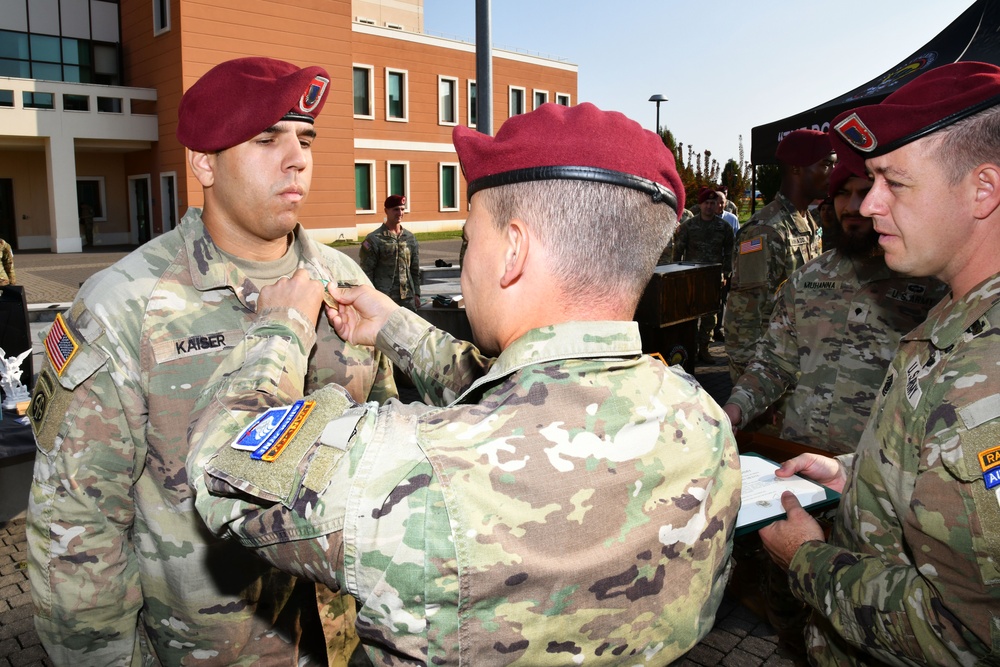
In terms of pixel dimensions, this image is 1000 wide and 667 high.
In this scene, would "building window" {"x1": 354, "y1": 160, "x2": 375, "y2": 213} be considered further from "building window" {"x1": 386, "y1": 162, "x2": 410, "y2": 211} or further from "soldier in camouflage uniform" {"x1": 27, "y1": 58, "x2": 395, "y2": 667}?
"soldier in camouflage uniform" {"x1": 27, "y1": 58, "x2": 395, "y2": 667}

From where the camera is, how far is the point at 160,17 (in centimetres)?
2397

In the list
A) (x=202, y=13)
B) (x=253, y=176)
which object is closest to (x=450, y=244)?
(x=202, y=13)

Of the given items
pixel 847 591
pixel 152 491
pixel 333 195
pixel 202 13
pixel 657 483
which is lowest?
pixel 847 591

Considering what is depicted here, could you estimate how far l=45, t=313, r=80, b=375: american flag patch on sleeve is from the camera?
5.96 feet

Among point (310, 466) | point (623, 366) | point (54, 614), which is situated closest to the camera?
point (310, 466)

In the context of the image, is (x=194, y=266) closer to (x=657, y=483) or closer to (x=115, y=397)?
(x=115, y=397)

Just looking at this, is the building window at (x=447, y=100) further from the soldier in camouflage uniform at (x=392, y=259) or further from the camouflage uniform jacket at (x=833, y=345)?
the camouflage uniform jacket at (x=833, y=345)

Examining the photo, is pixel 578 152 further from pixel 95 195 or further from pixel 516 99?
pixel 516 99

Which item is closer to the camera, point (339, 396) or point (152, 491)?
point (339, 396)

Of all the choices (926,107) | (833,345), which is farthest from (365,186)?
(926,107)

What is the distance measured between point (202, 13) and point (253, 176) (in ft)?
81.7

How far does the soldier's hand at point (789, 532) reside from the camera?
1.80 meters

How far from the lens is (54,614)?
1818mm

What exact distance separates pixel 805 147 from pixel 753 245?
0.83 metres
